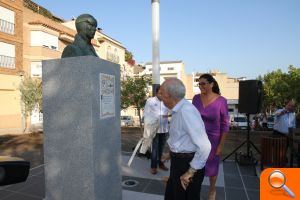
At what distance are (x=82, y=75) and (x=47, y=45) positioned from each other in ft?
85.0

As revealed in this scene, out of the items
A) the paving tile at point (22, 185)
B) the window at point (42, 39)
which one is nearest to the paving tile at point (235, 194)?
the paving tile at point (22, 185)

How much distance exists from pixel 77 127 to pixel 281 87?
36.8 metres

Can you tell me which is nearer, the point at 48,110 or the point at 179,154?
the point at 179,154

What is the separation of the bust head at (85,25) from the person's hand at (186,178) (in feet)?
6.82

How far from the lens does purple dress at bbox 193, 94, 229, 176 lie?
11.9 ft

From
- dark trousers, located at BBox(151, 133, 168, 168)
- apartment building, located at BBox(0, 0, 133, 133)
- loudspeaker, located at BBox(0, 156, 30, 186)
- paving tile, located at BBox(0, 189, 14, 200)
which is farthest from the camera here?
apartment building, located at BBox(0, 0, 133, 133)

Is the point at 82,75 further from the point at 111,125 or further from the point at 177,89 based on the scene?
the point at 177,89

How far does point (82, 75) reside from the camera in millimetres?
3074

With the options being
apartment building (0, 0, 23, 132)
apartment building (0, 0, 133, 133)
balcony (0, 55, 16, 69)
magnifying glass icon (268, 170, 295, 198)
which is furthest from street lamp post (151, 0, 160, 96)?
balcony (0, 55, 16, 69)

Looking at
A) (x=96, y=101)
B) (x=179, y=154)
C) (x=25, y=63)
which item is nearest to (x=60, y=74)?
(x=96, y=101)

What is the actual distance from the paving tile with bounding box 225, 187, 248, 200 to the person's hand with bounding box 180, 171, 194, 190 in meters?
2.25

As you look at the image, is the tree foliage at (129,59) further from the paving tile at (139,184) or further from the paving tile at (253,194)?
the paving tile at (253,194)

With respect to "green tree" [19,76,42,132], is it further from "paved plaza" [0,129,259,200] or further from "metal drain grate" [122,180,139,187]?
"metal drain grate" [122,180,139,187]

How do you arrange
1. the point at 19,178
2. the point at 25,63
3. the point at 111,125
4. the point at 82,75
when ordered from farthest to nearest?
1. the point at 25,63
2. the point at 111,125
3. the point at 82,75
4. the point at 19,178
